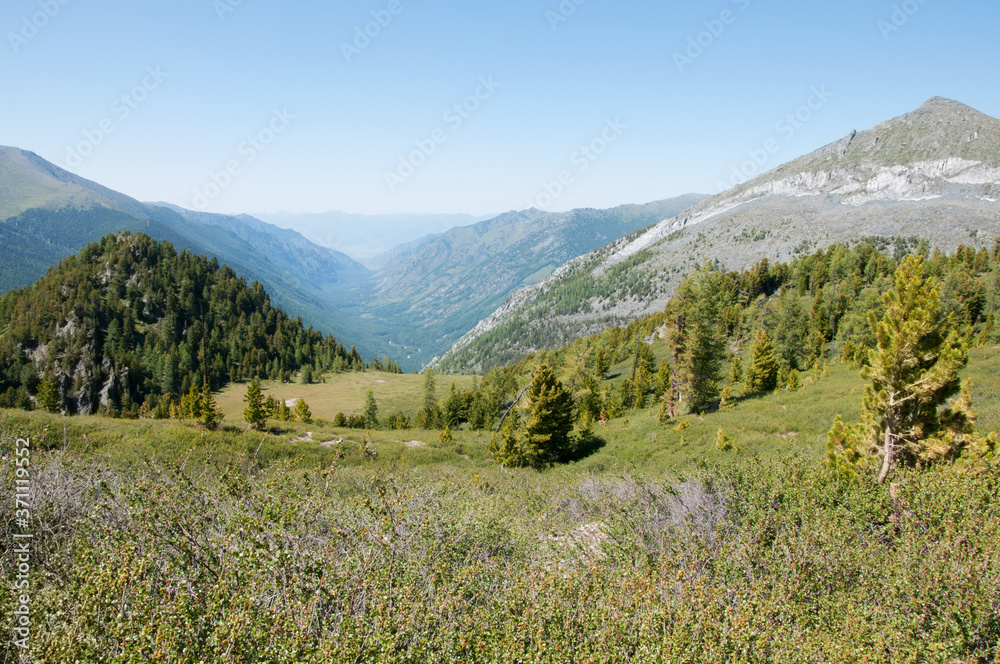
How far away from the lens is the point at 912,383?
54.5 feet

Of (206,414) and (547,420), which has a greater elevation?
(206,414)

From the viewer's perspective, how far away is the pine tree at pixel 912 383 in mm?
16141

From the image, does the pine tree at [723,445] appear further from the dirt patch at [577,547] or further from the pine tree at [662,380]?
the pine tree at [662,380]

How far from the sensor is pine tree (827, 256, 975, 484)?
16.1 metres

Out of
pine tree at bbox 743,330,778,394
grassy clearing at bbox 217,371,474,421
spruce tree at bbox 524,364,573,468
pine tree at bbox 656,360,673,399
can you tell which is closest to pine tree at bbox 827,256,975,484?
spruce tree at bbox 524,364,573,468

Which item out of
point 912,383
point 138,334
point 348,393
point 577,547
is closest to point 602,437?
point 912,383

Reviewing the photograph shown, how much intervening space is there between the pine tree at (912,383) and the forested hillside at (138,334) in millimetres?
97005

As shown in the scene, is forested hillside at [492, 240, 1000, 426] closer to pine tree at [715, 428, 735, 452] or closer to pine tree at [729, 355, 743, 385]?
pine tree at [729, 355, 743, 385]

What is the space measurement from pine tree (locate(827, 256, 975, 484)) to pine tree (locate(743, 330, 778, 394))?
1171 inches

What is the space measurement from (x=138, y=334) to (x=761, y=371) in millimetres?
127387

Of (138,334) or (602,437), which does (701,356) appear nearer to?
(602,437)

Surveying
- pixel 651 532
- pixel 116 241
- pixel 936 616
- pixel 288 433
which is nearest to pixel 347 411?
pixel 288 433

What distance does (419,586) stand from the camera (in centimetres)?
900

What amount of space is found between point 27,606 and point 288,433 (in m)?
34.0
